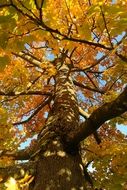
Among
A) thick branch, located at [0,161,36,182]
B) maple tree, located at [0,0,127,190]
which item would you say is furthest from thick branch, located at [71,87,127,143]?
thick branch, located at [0,161,36,182]

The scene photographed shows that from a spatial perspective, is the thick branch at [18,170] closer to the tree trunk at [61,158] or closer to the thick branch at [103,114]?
the tree trunk at [61,158]

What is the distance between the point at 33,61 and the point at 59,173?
479 cm

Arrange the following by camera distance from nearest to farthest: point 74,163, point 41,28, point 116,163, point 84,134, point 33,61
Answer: point 41,28 → point 84,134 → point 74,163 → point 116,163 → point 33,61

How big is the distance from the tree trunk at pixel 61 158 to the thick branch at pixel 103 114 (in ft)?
1.05

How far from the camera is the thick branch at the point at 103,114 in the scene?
11.6 ft

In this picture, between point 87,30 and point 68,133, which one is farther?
point 68,133

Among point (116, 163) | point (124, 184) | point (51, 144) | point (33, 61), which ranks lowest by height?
point (124, 184)

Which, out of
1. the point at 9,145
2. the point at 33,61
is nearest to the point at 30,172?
the point at 9,145

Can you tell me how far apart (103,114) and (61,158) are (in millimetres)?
1166

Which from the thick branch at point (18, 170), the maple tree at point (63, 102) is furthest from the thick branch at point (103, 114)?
the thick branch at point (18, 170)

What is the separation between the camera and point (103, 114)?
387 centimetres

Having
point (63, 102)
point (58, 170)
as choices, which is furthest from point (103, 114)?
point (63, 102)

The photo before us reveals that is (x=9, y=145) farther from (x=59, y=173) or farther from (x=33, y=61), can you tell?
(x=33, y=61)

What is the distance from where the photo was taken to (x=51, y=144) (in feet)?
16.2
